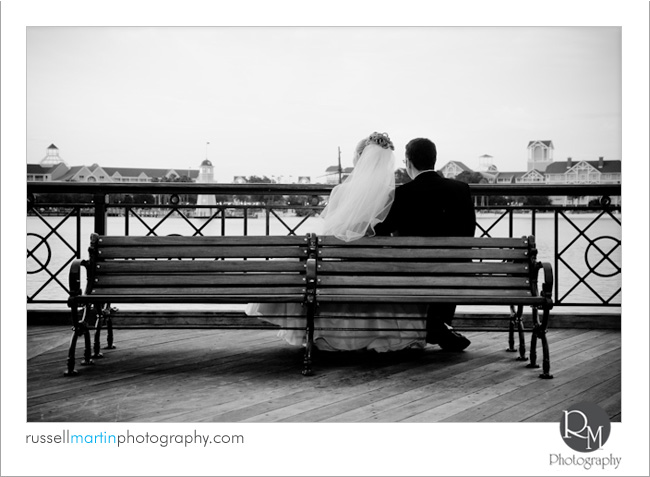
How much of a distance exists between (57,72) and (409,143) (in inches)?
96.0

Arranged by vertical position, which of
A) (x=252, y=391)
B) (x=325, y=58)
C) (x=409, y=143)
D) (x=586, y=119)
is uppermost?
(x=325, y=58)

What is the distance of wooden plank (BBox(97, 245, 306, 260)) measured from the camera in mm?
3734

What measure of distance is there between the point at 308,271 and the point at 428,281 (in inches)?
27.9

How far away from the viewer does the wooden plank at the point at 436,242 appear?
3.74 metres

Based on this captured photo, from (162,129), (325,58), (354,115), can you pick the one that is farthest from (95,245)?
(162,129)

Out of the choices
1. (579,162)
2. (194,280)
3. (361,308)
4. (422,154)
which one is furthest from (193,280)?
(579,162)

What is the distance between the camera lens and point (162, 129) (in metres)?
9.25

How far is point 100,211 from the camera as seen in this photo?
4.92 metres

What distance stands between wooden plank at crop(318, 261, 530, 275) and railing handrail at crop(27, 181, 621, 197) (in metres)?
1.30

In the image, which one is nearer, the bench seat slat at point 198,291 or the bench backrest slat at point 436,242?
the bench seat slat at point 198,291

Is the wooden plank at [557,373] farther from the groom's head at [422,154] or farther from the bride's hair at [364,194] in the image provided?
the groom's head at [422,154]

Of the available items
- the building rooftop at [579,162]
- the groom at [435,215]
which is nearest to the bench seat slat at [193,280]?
the groom at [435,215]

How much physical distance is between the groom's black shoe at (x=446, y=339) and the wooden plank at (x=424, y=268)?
1.70ft
